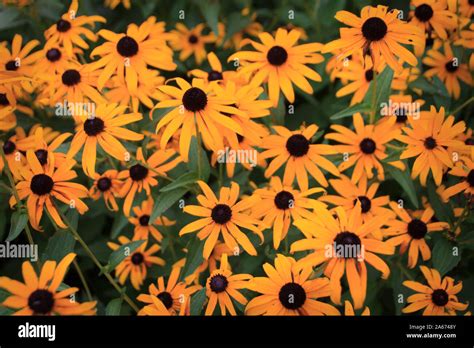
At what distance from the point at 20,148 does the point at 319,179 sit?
1249 millimetres

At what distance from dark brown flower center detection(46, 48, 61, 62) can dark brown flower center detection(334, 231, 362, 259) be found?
1546 millimetres

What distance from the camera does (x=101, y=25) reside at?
305 cm

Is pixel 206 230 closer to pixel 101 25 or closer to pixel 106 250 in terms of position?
pixel 106 250

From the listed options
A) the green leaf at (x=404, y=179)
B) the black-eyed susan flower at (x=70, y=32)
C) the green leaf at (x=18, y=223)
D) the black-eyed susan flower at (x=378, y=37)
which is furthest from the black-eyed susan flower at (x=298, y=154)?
the black-eyed susan flower at (x=70, y=32)

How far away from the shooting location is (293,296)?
1.51m

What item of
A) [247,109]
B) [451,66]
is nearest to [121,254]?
[247,109]

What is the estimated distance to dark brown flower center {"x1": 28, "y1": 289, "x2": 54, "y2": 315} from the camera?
133 centimetres

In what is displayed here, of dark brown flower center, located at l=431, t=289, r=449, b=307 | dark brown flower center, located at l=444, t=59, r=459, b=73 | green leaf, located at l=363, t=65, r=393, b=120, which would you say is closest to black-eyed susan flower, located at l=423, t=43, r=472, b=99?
dark brown flower center, located at l=444, t=59, r=459, b=73

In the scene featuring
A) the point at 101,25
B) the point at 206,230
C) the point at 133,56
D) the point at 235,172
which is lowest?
the point at 206,230

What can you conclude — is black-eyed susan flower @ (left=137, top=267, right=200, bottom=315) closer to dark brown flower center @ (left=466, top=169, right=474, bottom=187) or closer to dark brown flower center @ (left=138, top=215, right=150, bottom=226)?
dark brown flower center @ (left=138, top=215, right=150, bottom=226)

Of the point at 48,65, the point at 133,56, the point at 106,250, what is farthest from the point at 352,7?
the point at 106,250

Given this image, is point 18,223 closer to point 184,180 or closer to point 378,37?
point 184,180

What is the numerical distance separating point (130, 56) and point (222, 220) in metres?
0.87

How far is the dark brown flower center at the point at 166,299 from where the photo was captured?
5.76 feet
